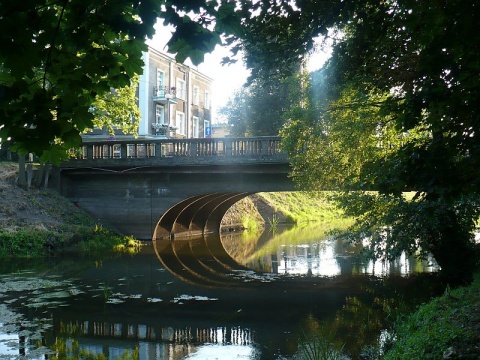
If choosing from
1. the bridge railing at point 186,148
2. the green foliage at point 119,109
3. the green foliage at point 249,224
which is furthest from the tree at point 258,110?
the green foliage at point 119,109

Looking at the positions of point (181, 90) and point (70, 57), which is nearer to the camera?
point (70, 57)

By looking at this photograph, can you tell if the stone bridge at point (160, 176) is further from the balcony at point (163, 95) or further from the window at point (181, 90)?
the window at point (181, 90)

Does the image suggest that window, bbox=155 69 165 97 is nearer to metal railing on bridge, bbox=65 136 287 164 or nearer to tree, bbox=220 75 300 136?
tree, bbox=220 75 300 136

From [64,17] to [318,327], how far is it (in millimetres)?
7851

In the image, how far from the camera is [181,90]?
40188 millimetres

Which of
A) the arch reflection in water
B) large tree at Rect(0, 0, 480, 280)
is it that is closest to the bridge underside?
the arch reflection in water

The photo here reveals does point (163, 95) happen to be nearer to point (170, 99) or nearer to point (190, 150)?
point (170, 99)

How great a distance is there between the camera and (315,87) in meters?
12.5

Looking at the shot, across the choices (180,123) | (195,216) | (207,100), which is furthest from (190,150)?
(207,100)

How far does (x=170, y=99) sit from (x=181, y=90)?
362cm

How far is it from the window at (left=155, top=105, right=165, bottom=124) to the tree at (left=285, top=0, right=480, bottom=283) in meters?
23.5

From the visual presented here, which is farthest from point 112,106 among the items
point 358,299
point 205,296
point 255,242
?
point 358,299

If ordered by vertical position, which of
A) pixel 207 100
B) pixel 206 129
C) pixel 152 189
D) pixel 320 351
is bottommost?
pixel 320 351

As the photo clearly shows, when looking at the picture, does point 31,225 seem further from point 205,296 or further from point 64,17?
point 64,17
